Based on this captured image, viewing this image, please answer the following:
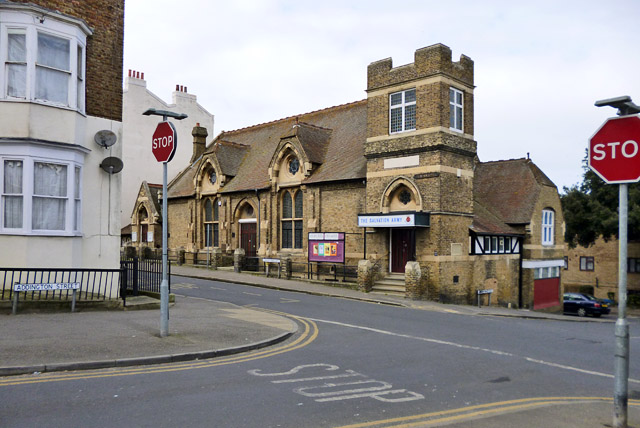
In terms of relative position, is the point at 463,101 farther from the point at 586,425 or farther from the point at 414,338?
the point at 586,425

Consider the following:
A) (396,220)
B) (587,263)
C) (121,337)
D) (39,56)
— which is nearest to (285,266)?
(396,220)

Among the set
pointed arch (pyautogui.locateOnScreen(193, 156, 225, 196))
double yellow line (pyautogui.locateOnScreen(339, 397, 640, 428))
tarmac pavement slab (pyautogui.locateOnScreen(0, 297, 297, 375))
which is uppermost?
pointed arch (pyautogui.locateOnScreen(193, 156, 225, 196))

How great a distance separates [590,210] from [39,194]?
4094 cm

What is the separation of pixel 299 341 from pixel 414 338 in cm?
292

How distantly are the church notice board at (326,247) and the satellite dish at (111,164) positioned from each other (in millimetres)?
12667

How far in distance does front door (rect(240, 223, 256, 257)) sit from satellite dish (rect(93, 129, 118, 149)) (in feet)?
62.9

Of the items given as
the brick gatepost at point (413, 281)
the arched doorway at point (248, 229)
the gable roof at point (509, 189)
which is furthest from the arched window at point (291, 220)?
the gable roof at point (509, 189)

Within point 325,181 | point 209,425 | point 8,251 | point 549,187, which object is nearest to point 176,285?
point 325,181

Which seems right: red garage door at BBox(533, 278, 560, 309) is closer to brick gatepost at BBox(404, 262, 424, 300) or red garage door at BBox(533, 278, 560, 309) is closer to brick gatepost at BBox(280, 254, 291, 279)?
brick gatepost at BBox(404, 262, 424, 300)

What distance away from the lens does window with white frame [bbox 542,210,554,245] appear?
3256 cm

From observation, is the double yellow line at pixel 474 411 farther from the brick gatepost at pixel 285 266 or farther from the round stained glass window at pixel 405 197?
the brick gatepost at pixel 285 266

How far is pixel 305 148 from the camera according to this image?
31.3m

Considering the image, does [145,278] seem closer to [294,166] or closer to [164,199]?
[164,199]

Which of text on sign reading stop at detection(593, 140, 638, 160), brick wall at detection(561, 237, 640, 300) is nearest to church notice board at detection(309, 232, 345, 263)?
text on sign reading stop at detection(593, 140, 638, 160)
